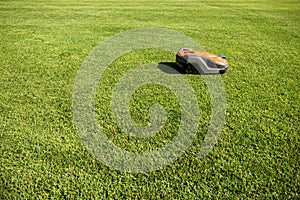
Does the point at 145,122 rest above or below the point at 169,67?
below

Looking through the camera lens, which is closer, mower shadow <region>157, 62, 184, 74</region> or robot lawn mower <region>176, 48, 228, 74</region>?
robot lawn mower <region>176, 48, 228, 74</region>

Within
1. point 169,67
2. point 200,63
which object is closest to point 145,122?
point 200,63

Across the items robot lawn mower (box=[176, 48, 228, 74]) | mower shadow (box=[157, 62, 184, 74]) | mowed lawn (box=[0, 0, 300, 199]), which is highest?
robot lawn mower (box=[176, 48, 228, 74])

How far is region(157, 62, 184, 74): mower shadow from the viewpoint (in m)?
3.43

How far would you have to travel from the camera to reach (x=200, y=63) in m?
3.14

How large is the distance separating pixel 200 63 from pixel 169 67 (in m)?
0.61

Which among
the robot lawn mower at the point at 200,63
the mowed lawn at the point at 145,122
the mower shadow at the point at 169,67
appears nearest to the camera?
the mowed lawn at the point at 145,122

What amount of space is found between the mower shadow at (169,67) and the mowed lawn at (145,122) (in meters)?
0.18

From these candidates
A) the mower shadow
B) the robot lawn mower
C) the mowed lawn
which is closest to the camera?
the mowed lawn

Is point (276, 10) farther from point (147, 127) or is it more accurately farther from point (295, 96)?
point (147, 127)

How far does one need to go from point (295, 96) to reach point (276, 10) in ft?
24.2

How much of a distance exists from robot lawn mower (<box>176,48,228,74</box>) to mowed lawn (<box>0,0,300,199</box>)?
151 mm

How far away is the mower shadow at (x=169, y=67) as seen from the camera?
3434mm

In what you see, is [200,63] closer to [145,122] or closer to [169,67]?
[169,67]
